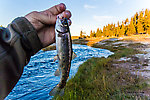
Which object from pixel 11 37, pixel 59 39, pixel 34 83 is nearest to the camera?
pixel 11 37

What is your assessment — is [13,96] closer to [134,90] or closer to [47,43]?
[47,43]

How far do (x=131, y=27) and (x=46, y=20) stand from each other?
89.6m

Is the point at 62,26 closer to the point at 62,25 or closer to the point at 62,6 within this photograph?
the point at 62,25

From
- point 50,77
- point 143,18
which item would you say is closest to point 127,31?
point 143,18

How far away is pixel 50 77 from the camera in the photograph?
44.0 feet

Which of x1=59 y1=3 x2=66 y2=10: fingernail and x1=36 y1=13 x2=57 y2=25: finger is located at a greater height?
x1=59 y1=3 x2=66 y2=10: fingernail

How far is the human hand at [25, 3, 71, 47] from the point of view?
132 inches

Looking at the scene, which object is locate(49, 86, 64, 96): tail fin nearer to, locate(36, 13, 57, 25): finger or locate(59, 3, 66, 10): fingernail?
locate(36, 13, 57, 25): finger

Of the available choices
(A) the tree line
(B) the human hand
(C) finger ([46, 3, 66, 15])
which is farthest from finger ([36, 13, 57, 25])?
(A) the tree line

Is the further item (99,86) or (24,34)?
(99,86)

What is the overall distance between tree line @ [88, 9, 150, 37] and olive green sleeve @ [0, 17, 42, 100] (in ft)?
275

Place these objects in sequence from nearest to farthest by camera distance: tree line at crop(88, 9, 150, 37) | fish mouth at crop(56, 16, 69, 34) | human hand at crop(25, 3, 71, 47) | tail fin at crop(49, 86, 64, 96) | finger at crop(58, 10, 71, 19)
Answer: fish mouth at crop(56, 16, 69, 34)
finger at crop(58, 10, 71, 19)
human hand at crop(25, 3, 71, 47)
tail fin at crop(49, 86, 64, 96)
tree line at crop(88, 9, 150, 37)

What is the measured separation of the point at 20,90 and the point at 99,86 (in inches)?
294

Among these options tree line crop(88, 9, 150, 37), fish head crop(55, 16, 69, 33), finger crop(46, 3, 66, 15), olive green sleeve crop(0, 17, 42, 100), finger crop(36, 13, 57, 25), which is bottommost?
olive green sleeve crop(0, 17, 42, 100)
